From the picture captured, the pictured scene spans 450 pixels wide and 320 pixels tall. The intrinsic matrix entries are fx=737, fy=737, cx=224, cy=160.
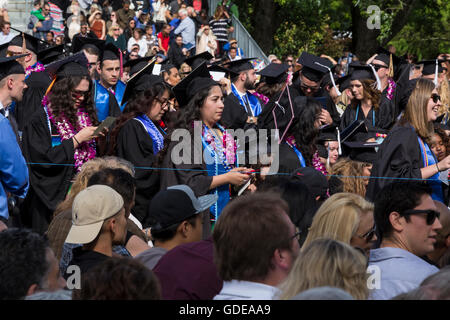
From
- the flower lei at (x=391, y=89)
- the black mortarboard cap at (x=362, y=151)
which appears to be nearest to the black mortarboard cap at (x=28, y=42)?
the black mortarboard cap at (x=362, y=151)

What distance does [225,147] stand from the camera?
6527 millimetres

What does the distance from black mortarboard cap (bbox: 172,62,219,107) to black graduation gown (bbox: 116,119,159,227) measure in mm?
616

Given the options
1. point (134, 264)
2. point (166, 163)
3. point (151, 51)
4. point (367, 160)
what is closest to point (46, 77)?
point (166, 163)

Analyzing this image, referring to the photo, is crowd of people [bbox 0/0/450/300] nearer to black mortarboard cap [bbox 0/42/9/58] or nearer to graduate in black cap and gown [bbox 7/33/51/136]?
graduate in black cap and gown [bbox 7/33/51/136]

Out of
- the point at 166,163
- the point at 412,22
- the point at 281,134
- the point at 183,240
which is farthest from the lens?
the point at 412,22

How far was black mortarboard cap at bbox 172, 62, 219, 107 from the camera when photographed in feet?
21.4

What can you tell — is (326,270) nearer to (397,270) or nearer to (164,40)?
(397,270)

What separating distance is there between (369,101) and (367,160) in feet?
6.40

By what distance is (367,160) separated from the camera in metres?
7.42

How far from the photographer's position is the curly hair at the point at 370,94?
9.18 metres

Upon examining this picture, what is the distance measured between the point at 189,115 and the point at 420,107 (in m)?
→ 1.93

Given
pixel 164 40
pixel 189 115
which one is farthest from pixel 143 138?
pixel 164 40

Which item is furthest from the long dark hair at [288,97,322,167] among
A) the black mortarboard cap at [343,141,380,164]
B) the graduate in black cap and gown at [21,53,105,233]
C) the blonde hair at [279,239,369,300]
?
the blonde hair at [279,239,369,300]
